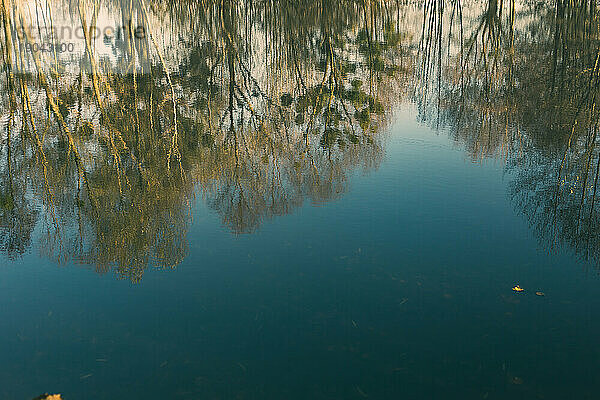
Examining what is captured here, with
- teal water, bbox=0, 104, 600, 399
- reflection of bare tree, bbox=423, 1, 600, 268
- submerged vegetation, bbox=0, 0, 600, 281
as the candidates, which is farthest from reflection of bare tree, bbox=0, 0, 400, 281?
reflection of bare tree, bbox=423, 1, 600, 268

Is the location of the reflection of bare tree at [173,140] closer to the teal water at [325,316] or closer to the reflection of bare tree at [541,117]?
the teal water at [325,316]

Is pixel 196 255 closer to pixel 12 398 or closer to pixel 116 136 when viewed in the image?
pixel 12 398

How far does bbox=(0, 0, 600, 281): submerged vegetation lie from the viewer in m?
5.62

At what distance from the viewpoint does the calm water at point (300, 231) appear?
11.3 feet

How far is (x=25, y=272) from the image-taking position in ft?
15.3

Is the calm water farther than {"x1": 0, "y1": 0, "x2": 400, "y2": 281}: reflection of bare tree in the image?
No

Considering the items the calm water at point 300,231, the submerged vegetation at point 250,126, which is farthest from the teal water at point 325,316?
the submerged vegetation at point 250,126

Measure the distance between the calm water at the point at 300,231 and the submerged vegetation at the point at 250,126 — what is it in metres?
0.05

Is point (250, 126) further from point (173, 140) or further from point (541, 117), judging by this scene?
point (541, 117)

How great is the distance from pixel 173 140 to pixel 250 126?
1.33 metres

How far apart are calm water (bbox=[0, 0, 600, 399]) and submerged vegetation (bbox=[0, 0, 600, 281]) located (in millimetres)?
47

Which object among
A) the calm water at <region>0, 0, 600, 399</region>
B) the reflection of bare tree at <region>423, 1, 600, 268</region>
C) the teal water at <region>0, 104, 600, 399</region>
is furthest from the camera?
the reflection of bare tree at <region>423, 1, 600, 268</region>

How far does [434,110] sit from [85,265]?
6773mm

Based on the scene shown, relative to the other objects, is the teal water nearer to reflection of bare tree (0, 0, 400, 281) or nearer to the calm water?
the calm water
